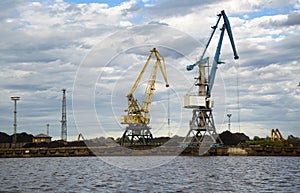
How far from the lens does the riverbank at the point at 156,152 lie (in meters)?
136

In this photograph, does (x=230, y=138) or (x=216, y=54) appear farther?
(x=230, y=138)

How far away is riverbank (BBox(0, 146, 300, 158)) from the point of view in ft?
448

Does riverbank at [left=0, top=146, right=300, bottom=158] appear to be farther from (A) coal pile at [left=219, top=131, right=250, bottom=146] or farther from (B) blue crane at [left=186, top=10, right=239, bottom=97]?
(A) coal pile at [left=219, top=131, right=250, bottom=146]

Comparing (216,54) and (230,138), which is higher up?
(216,54)

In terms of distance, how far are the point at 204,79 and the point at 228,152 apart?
74.6ft

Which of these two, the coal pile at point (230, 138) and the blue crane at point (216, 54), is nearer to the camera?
the blue crane at point (216, 54)

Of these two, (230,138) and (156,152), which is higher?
(230,138)

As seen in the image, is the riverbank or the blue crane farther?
the blue crane

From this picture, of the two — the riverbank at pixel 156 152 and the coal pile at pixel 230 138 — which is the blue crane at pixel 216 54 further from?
the coal pile at pixel 230 138

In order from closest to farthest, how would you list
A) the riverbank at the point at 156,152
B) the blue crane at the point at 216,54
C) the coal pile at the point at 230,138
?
the riverbank at the point at 156,152 < the blue crane at the point at 216,54 < the coal pile at the point at 230,138

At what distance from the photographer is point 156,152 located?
499ft

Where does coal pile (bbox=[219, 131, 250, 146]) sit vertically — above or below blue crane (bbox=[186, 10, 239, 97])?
below

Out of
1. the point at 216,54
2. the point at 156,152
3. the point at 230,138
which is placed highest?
the point at 216,54

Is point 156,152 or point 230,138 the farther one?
point 230,138
